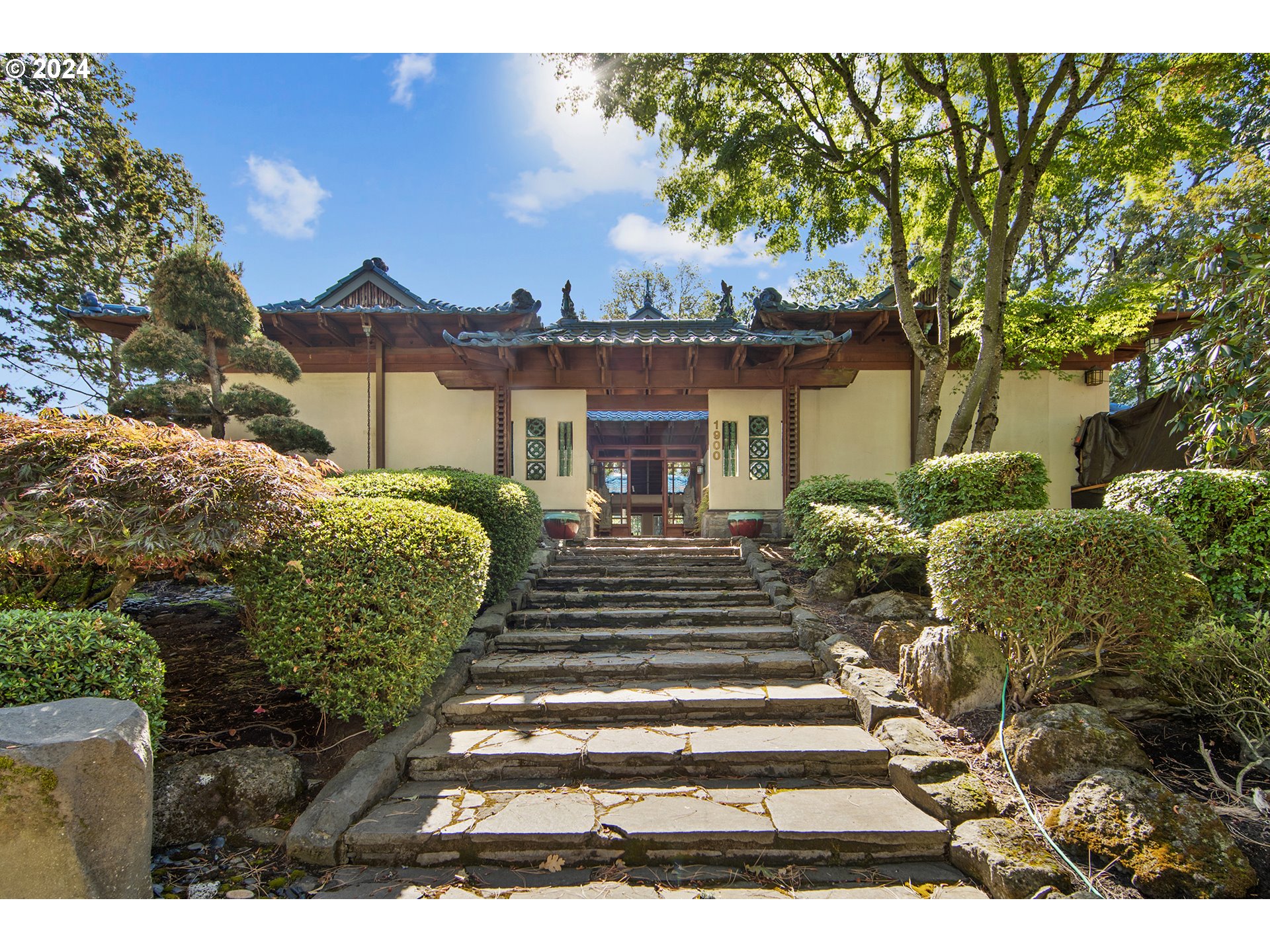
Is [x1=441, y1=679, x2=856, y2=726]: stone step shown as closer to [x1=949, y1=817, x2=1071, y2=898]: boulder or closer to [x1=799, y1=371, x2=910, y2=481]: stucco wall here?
[x1=949, y1=817, x2=1071, y2=898]: boulder

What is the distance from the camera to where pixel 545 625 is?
5.60 metres

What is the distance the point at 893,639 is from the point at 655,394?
6403 mm

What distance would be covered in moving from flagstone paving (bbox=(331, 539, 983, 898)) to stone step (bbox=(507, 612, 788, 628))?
43cm

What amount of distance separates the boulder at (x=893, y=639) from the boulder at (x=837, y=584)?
135 cm

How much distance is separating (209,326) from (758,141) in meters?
7.34

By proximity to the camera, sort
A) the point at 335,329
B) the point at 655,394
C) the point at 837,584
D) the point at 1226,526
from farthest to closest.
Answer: the point at 655,394 → the point at 335,329 → the point at 837,584 → the point at 1226,526

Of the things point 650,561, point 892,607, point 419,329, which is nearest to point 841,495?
point 892,607

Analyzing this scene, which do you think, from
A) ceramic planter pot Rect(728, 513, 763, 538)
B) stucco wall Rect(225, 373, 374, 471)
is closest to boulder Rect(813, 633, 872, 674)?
ceramic planter pot Rect(728, 513, 763, 538)

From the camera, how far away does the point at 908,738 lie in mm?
Result: 3287

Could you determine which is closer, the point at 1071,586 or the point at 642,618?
the point at 1071,586

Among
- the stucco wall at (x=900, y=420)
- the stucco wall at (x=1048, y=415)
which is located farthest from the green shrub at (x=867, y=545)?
the stucco wall at (x=1048, y=415)

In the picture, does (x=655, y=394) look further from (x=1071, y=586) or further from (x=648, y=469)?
(x=1071, y=586)

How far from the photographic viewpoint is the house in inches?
367

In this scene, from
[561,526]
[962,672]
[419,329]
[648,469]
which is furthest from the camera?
[648,469]
